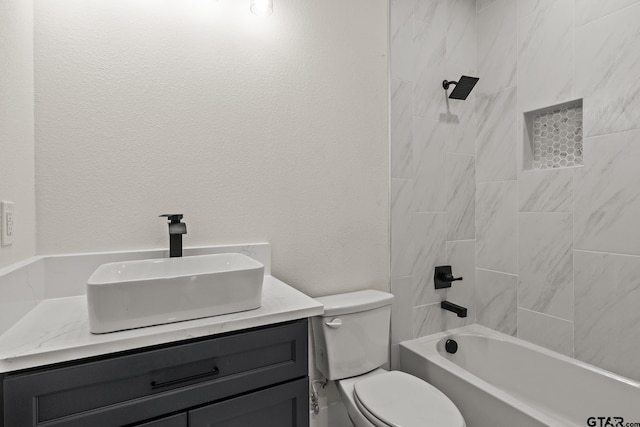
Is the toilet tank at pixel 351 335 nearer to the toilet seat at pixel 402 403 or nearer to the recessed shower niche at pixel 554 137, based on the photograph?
the toilet seat at pixel 402 403

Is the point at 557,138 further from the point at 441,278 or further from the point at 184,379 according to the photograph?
the point at 184,379

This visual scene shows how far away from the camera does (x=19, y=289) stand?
38.4 inches

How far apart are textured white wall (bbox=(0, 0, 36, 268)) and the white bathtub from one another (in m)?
1.78

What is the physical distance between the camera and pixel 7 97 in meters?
0.95

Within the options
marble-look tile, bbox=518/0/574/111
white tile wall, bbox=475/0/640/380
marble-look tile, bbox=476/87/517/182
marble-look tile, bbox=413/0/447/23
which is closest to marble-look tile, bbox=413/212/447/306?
white tile wall, bbox=475/0/640/380

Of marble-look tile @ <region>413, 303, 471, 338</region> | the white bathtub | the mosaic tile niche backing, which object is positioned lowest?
the white bathtub

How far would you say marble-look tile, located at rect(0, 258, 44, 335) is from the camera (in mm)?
870

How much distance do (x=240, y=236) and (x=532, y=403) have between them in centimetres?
172

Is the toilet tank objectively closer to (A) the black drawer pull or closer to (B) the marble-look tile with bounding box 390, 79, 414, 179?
(A) the black drawer pull

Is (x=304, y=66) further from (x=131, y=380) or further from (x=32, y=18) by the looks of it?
(x=131, y=380)

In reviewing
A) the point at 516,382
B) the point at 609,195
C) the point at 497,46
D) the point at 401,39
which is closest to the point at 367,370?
the point at 516,382

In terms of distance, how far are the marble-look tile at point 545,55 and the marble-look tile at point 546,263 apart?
64cm

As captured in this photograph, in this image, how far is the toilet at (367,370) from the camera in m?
1.29

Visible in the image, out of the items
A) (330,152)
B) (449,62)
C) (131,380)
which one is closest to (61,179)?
(131,380)
